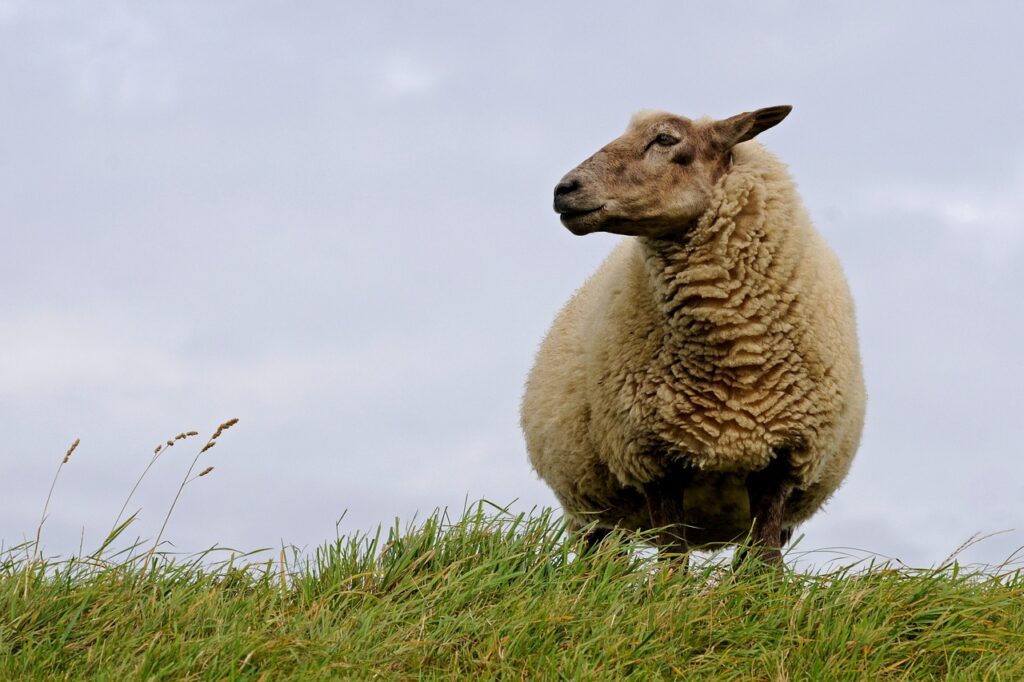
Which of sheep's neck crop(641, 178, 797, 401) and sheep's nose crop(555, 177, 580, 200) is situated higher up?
sheep's nose crop(555, 177, 580, 200)

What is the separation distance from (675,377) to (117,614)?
10.1 feet

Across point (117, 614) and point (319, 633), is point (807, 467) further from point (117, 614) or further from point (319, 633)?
point (117, 614)

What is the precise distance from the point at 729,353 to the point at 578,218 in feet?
3.49

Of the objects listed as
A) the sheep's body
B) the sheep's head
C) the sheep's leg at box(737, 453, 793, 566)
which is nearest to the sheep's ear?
the sheep's head

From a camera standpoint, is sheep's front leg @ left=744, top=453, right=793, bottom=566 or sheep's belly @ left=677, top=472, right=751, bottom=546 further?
sheep's belly @ left=677, top=472, right=751, bottom=546

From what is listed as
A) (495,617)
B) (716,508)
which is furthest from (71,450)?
(716,508)

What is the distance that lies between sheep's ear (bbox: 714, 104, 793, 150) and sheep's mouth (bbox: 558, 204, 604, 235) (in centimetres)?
91

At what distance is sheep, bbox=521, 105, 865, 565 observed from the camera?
6.43m

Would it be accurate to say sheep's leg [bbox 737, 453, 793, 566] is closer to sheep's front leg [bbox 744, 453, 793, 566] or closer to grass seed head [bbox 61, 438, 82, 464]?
sheep's front leg [bbox 744, 453, 793, 566]

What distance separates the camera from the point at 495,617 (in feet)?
16.1

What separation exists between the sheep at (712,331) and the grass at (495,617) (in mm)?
953

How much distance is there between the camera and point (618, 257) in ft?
25.0

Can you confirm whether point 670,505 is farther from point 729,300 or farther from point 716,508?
point 729,300

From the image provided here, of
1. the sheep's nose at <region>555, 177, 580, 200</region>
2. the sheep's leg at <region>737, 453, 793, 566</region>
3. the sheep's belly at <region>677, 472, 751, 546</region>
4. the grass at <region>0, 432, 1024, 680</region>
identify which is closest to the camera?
the grass at <region>0, 432, 1024, 680</region>
